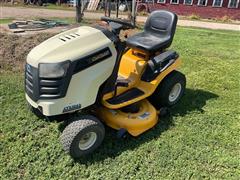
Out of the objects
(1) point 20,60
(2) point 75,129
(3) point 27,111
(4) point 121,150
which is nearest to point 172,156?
(4) point 121,150

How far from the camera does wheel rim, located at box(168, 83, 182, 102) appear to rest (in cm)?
415

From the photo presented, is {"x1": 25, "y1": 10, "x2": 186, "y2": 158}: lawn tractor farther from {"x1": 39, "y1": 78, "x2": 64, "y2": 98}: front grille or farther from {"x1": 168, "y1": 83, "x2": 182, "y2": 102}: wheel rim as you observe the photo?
{"x1": 168, "y1": 83, "x2": 182, "y2": 102}: wheel rim

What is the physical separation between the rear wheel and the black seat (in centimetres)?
42

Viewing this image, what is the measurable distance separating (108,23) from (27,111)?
1632 mm

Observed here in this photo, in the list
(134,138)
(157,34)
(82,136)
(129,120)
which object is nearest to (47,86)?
(82,136)

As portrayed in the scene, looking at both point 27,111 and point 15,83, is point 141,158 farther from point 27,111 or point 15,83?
point 15,83

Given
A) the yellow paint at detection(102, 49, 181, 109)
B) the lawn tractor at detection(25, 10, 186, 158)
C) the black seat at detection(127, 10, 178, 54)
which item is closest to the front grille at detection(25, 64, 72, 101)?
the lawn tractor at detection(25, 10, 186, 158)

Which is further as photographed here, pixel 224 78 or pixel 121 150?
pixel 224 78

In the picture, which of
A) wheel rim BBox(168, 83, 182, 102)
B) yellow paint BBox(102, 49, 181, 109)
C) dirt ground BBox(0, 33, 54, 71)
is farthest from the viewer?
dirt ground BBox(0, 33, 54, 71)

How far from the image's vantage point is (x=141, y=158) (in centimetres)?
320

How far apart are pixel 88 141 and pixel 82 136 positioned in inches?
8.1

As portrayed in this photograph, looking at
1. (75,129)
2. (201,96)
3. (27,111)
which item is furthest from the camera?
(201,96)

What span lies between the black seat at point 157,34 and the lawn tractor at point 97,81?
0.01m

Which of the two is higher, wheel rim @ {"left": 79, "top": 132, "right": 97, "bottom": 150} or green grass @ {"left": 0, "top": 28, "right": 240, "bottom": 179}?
wheel rim @ {"left": 79, "top": 132, "right": 97, "bottom": 150}
